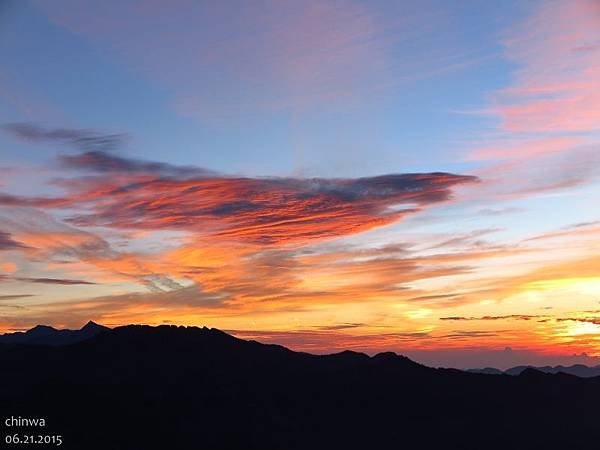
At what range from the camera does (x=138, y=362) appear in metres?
198

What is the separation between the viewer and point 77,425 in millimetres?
156750

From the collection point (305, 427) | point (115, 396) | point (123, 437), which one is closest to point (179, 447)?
point (123, 437)

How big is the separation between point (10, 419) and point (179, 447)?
40.3m

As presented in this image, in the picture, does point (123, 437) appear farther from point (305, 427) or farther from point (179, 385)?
point (305, 427)

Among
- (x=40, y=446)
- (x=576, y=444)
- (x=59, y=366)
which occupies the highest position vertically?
(x=59, y=366)

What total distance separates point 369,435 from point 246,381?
1584 inches

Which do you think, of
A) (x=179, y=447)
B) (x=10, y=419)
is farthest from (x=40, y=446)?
(x=179, y=447)

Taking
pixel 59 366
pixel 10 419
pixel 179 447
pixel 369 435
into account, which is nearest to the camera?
pixel 10 419

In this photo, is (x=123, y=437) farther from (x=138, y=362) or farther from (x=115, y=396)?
(x=138, y=362)

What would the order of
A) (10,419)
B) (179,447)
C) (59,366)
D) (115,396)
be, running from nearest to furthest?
(10,419)
(179,447)
(115,396)
(59,366)

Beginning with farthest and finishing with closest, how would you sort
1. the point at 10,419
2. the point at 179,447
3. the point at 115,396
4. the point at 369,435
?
1. the point at 369,435
2. the point at 115,396
3. the point at 179,447
4. the point at 10,419

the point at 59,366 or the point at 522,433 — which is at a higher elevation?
the point at 59,366

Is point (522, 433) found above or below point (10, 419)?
below

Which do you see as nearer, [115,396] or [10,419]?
[10,419]
